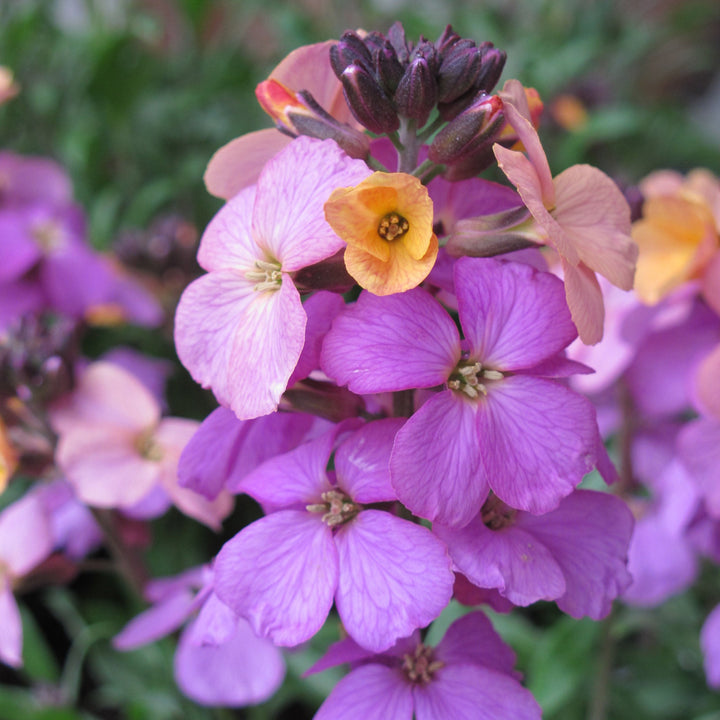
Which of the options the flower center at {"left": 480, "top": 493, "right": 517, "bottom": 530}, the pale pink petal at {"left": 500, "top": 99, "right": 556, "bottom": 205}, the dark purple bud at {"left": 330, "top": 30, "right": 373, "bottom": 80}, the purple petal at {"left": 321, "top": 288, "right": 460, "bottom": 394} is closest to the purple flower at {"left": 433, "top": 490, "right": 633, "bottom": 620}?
the flower center at {"left": 480, "top": 493, "right": 517, "bottom": 530}

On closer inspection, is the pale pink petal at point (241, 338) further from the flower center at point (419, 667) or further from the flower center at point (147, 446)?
the flower center at point (147, 446)

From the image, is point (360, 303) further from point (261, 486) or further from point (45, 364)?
point (45, 364)

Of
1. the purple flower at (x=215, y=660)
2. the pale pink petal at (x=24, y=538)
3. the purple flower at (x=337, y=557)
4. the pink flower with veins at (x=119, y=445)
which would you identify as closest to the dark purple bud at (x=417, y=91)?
the purple flower at (x=337, y=557)

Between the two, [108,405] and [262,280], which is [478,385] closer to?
[262,280]

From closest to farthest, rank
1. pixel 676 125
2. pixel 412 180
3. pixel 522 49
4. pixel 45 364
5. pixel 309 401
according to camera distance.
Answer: pixel 412 180 < pixel 309 401 < pixel 45 364 < pixel 522 49 < pixel 676 125

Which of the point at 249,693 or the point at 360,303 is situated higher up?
the point at 360,303

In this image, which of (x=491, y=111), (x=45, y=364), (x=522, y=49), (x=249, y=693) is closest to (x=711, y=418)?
(x=491, y=111)

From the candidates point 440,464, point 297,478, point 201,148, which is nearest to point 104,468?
point 297,478

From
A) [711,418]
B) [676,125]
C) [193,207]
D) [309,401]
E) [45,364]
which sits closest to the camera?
[309,401]
